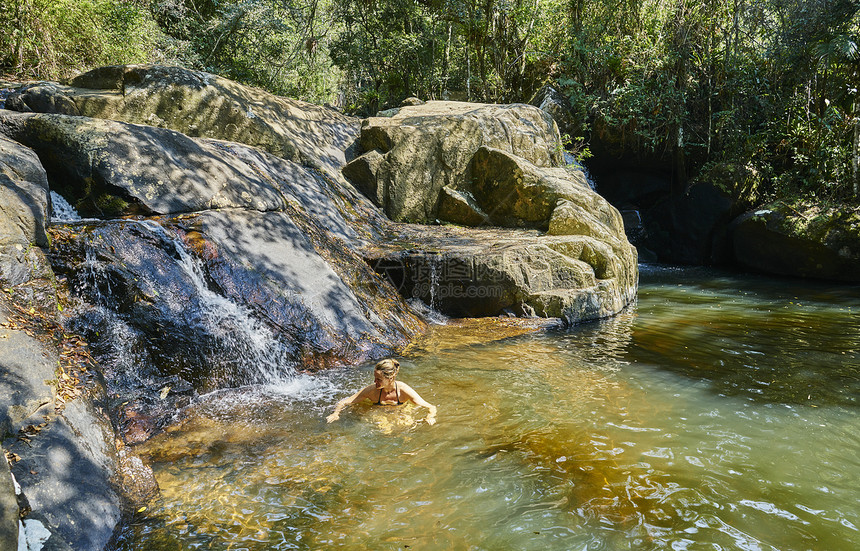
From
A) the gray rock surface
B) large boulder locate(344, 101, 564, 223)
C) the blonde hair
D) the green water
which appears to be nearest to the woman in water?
the blonde hair

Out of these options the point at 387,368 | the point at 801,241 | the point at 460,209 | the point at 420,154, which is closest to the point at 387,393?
the point at 387,368

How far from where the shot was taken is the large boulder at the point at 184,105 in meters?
8.08

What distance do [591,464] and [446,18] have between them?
48.5 feet

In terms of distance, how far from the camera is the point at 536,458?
364 cm

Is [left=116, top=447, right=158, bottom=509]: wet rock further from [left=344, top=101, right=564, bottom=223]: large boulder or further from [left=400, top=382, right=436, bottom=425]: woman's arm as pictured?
[left=344, top=101, right=564, bottom=223]: large boulder

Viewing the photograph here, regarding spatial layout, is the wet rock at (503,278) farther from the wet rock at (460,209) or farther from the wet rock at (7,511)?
the wet rock at (7,511)

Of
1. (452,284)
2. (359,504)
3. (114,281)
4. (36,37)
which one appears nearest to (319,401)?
(359,504)

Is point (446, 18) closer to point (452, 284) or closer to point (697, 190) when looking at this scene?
point (697, 190)

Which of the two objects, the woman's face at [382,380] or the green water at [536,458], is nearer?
the green water at [536,458]

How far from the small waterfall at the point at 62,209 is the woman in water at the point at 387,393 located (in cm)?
366

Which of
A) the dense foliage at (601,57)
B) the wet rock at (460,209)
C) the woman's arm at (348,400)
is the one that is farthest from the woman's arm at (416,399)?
the dense foliage at (601,57)

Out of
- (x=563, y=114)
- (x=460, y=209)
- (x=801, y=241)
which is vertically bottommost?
(x=801, y=241)

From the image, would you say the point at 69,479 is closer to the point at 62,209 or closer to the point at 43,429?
the point at 43,429

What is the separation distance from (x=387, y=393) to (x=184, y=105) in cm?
696
